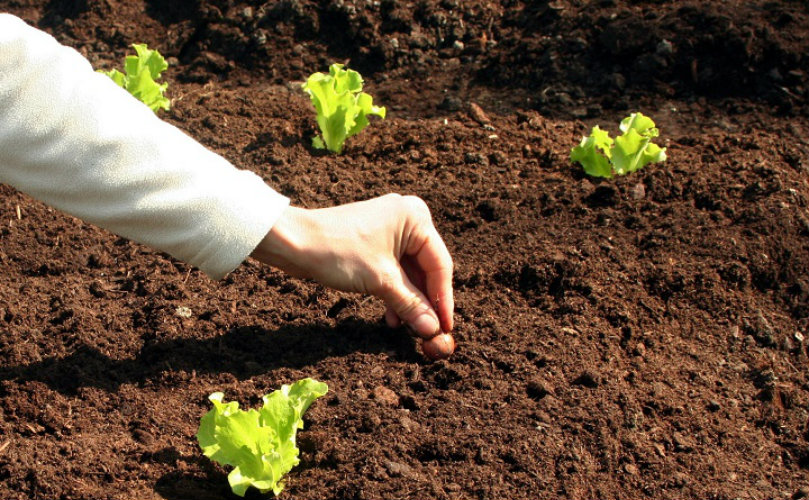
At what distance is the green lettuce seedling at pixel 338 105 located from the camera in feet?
15.1

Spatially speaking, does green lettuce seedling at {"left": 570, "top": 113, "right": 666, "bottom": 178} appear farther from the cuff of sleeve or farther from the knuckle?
the cuff of sleeve

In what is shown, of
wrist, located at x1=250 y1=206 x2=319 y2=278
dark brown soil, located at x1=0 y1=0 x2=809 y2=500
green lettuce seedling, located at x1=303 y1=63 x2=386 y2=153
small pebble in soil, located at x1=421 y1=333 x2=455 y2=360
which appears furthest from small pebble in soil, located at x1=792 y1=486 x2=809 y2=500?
green lettuce seedling, located at x1=303 y1=63 x2=386 y2=153

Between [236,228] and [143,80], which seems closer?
[236,228]

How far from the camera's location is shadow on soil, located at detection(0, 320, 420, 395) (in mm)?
3258

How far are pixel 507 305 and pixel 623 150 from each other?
1192mm

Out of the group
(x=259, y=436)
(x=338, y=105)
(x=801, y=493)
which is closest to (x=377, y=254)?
(x=259, y=436)

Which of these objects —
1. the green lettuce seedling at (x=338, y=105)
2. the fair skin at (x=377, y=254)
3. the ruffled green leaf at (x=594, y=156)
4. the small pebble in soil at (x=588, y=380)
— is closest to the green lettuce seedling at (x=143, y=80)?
the green lettuce seedling at (x=338, y=105)

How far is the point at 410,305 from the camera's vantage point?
3.10 metres

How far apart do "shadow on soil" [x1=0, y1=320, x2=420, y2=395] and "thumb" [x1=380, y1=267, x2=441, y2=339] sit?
0.74 ft

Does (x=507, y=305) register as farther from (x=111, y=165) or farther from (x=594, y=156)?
(x=111, y=165)

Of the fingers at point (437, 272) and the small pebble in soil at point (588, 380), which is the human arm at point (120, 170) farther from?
the small pebble in soil at point (588, 380)

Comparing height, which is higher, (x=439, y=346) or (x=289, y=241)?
(x=289, y=241)

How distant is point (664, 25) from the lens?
5.54 metres

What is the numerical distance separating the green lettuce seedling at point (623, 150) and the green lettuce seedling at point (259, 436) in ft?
7.03
